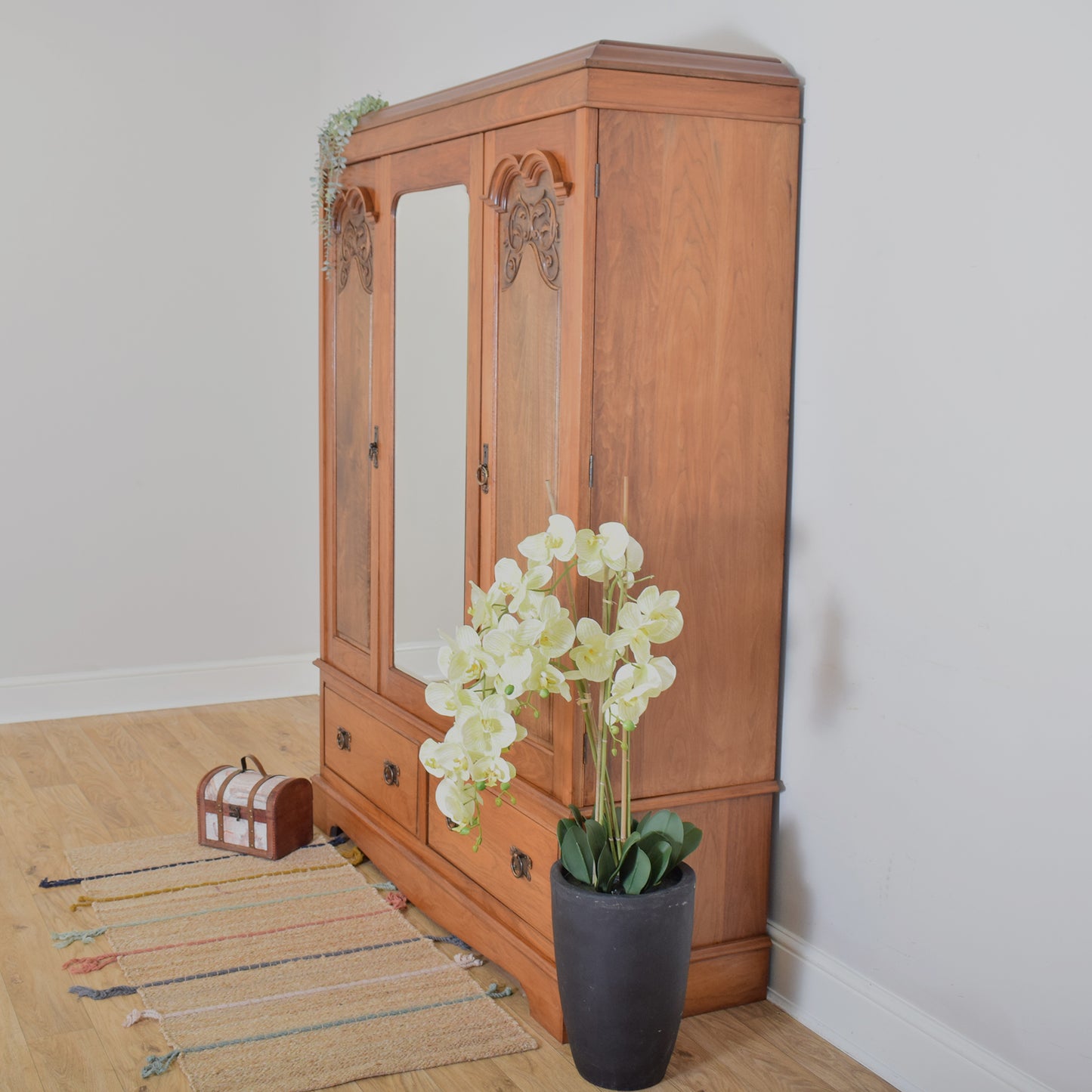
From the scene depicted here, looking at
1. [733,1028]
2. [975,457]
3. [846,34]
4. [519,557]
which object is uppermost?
[846,34]

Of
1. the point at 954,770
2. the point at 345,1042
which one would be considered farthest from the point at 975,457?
the point at 345,1042

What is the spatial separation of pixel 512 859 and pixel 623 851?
0.45 m

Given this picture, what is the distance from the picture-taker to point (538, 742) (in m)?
2.40

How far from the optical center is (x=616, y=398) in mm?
2230

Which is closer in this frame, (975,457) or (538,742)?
(975,457)

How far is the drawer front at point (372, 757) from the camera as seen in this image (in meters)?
2.95

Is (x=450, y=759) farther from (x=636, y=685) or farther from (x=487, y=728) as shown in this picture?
(x=636, y=685)

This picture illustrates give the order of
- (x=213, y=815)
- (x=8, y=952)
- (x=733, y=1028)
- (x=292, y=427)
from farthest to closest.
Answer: (x=292, y=427) < (x=213, y=815) < (x=8, y=952) < (x=733, y=1028)

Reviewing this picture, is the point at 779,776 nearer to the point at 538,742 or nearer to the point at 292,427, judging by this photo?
the point at 538,742

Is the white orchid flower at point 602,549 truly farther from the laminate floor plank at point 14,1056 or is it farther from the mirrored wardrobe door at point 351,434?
the laminate floor plank at point 14,1056

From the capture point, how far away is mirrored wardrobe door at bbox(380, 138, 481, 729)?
260 cm

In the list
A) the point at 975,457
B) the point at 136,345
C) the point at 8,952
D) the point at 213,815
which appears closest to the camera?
the point at 975,457

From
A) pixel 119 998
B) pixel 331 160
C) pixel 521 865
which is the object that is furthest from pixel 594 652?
pixel 331 160

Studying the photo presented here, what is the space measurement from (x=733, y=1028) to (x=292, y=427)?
126 inches
